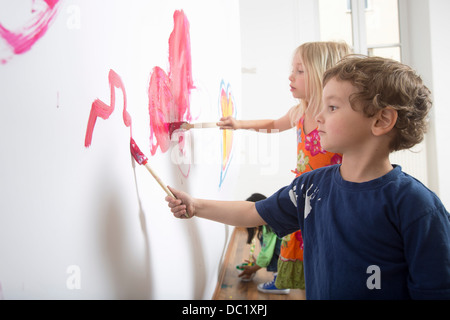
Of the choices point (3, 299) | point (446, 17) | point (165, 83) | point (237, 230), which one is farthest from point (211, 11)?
point (446, 17)

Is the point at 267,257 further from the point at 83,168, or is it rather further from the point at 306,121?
the point at 83,168

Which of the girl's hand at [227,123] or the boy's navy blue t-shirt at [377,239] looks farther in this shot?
the girl's hand at [227,123]

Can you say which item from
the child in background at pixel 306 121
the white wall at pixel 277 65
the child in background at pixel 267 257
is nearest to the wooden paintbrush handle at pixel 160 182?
the child in background at pixel 306 121

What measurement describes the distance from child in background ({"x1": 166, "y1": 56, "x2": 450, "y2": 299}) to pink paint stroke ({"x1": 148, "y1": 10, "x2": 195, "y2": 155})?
14 cm

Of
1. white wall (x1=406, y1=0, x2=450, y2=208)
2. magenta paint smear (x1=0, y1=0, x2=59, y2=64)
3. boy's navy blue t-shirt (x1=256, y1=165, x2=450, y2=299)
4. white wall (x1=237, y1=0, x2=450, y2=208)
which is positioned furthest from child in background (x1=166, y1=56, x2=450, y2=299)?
white wall (x1=406, y1=0, x2=450, y2=208)

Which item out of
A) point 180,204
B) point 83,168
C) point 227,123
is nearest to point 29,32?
point 83,168

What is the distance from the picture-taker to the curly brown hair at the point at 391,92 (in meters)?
0.64

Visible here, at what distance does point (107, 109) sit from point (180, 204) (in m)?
0.27

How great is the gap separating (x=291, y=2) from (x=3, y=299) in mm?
3129

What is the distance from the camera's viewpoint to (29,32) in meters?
0.34

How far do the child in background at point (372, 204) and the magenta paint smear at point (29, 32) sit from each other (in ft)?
1.28

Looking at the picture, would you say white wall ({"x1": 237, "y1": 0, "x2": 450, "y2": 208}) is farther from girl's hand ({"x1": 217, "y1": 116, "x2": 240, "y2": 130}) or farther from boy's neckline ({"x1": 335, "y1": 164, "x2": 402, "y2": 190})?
boy's neckline ({"x1": 335, "y1": 164, "x2": 402, "y2": 190})

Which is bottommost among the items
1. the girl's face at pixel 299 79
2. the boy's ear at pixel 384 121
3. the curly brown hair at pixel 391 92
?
the boy's ear at pixel 384 121

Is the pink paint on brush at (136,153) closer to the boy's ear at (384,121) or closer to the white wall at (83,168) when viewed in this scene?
the white wall at (83,168)
